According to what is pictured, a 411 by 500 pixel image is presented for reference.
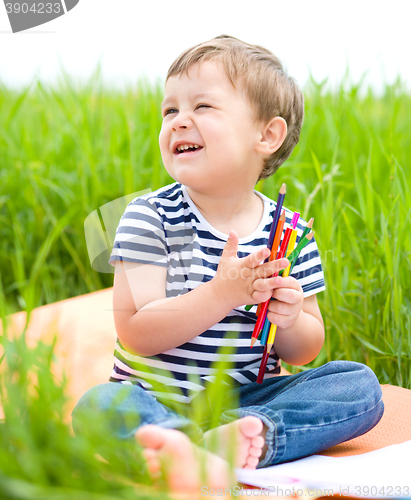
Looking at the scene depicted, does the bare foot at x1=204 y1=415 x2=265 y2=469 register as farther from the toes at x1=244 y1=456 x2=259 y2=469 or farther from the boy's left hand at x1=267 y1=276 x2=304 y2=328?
the boy's left hand at x1=267 y1=276 x2=304 y2=328

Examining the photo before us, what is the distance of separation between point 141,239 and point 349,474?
1.53 feet

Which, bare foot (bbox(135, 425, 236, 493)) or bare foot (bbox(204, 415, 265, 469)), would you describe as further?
bare foot (bbox(204, 415, 265, 469))

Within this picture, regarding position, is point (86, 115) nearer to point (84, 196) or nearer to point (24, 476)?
point (84, 196)

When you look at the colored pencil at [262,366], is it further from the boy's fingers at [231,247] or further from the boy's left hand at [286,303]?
the boy's fingers at [231,247]

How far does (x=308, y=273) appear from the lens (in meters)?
0.96

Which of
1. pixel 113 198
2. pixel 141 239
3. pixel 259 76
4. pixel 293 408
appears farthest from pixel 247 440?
pixel 113 198

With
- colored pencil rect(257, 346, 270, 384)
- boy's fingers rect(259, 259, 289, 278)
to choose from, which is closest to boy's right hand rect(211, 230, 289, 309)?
boy's fingers rect(259, 259, 289, 278)

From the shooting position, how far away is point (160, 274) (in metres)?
0.85

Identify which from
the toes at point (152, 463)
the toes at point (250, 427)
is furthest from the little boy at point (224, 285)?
the toes at point (152, 463)

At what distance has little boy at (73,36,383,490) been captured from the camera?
767 millimetres

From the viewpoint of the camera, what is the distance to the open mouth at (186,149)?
2.79ft

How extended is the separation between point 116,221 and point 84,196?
0.56 meters

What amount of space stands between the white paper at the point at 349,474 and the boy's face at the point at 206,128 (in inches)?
17.7

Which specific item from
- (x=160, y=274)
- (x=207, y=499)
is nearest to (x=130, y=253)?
(x=160, y=274)
